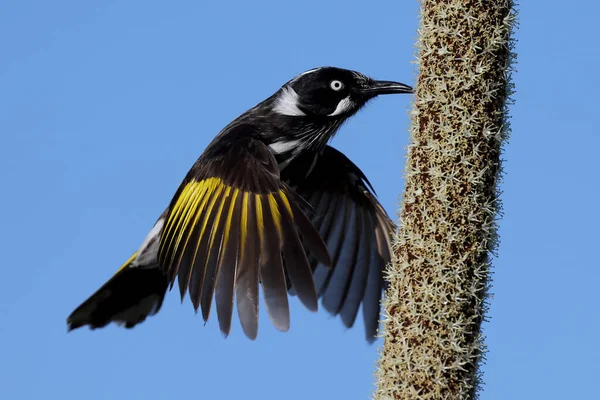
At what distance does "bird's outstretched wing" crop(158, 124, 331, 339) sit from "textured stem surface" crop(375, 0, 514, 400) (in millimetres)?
967

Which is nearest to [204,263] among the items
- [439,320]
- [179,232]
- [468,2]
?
[179,232]

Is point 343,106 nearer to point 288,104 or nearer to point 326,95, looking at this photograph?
point 326,95

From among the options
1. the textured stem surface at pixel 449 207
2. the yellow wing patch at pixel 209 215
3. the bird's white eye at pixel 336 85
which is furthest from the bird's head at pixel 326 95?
the textured stem surface at pixel 449 207

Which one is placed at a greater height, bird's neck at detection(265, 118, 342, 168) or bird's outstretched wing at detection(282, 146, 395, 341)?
bird's neck at detection(265, 118, 342, 168)

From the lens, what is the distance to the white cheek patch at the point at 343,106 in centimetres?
661

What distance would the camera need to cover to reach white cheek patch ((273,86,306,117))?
662 cm

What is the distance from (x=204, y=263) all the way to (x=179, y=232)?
604 millimetres

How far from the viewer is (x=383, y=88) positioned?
643cm

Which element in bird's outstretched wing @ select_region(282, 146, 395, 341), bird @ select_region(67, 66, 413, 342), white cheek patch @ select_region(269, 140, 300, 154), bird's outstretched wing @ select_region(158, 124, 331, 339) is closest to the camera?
bird's outstretched wing @ select_region(158, 124, 331, 339)

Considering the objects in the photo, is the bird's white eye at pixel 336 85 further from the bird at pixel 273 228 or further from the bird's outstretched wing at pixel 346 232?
the bird's outstretched wing at pixel 346 232

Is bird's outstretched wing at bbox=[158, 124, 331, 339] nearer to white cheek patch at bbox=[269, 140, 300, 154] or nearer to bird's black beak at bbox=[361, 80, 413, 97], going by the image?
white cheek patch at bbox=[269, 140, 300, 154]

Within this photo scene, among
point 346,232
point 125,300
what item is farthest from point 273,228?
point 125,300

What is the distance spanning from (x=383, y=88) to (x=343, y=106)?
1.27ft

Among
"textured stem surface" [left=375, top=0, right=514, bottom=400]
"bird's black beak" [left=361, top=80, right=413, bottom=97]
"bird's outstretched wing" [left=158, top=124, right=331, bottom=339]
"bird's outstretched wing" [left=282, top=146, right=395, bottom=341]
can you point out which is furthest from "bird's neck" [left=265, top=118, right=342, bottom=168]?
"textured stem surface" [left=375, top=0, right=514, bottom=400]
